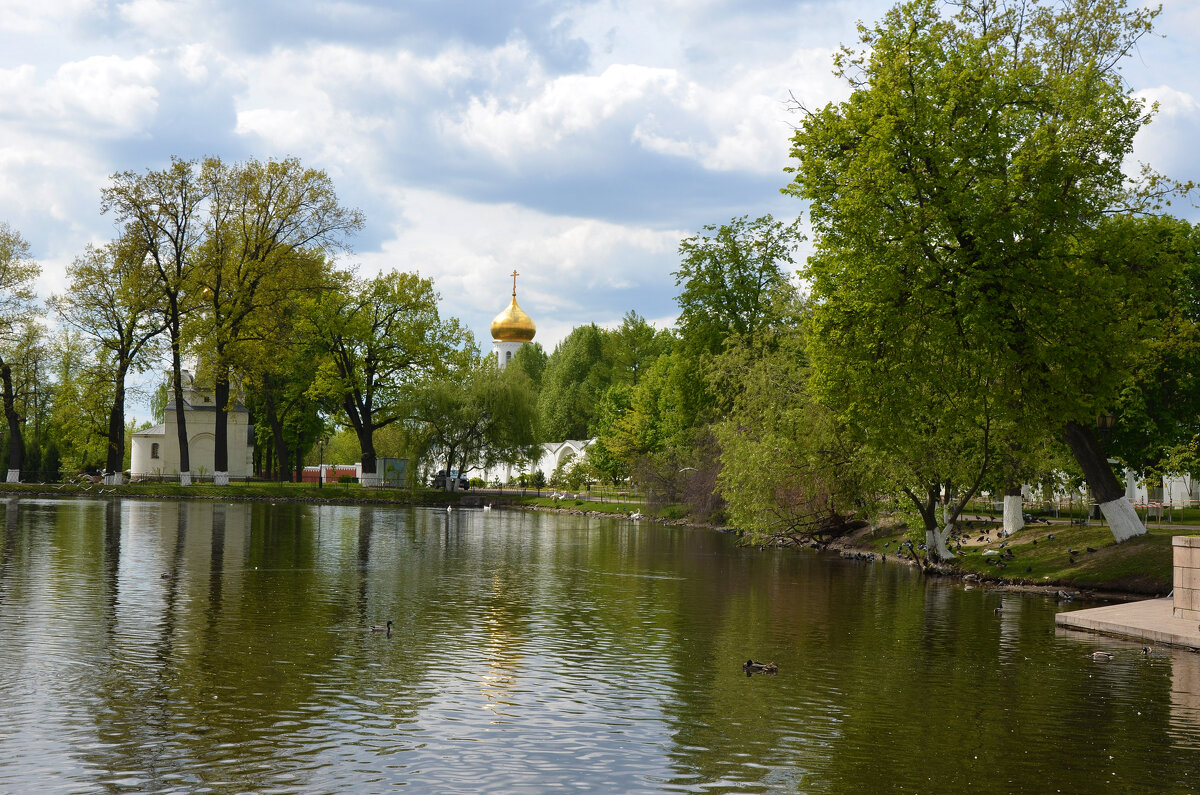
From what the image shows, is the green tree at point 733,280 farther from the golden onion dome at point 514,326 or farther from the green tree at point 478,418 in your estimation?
the golden onion dome at point 514,326

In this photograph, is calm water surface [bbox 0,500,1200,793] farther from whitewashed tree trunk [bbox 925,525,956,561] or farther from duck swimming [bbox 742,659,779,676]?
whitewashed tree trunk [bbox 925,525,956,561]

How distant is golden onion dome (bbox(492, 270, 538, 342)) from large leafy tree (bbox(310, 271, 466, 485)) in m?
59.8

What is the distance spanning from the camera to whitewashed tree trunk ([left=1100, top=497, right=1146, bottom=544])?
93.2 ft

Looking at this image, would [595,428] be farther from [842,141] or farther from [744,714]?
[744,714]

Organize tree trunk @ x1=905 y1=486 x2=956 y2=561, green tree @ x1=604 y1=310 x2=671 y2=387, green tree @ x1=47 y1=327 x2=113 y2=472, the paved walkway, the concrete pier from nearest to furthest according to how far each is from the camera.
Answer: the paved walkway < the concrete pier < tree trunk @ x1=905 y1=486 x2=956 y2=561 < green tree @ x1=47 y1=327 x2=113 y2=472 < green tree @ x1=604 y1=310 x2=671 y2=387

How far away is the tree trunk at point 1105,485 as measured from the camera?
28.5m

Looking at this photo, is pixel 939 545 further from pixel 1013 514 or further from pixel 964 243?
pixel 964 243

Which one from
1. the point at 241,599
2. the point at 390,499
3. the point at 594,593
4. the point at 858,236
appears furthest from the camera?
the point at 390,499

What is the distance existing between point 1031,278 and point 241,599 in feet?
64.8

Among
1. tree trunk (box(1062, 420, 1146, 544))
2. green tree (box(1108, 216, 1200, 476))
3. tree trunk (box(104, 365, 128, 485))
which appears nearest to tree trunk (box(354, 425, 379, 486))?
tree trunk (box(104, 365, 128, 485))

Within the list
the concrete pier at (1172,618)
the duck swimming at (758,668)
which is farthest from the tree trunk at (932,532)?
the duck swimming at (758,668)

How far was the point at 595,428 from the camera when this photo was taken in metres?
101

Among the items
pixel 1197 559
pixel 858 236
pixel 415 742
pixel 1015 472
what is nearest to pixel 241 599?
pixel 415 742

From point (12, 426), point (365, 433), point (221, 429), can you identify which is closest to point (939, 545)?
point (221, 429)
